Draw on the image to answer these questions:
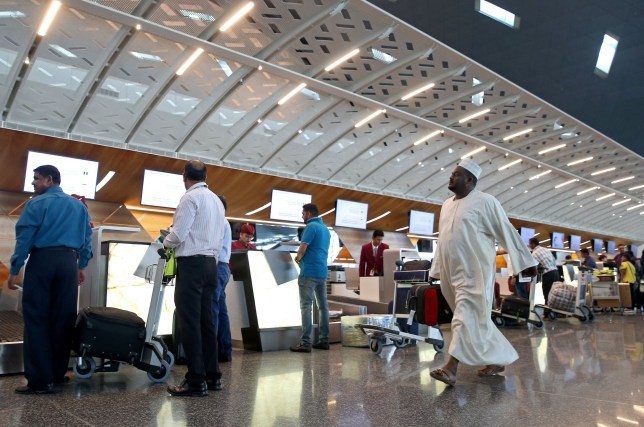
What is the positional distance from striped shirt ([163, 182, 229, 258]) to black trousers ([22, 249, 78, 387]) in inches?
35.3

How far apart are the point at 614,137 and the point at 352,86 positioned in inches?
510

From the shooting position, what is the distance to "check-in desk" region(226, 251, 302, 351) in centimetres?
736

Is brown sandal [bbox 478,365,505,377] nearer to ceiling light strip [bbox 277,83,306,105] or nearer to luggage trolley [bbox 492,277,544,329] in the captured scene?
luggage trolley [bbox 492,277,544,329]

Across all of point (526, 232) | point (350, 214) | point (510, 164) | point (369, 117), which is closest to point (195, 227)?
point (369, 117)

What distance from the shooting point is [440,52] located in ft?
46.2

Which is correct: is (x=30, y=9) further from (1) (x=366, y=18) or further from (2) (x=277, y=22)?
(1) (x=366, y=18)

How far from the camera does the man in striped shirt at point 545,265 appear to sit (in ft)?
42.5

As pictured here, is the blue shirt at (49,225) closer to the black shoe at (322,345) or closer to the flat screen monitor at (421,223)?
the black shoe at (322,345)

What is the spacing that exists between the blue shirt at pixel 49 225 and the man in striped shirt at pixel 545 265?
10.4 meters

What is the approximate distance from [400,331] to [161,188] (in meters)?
11.9

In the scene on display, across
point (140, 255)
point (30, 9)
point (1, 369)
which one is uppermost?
point (30, 9)

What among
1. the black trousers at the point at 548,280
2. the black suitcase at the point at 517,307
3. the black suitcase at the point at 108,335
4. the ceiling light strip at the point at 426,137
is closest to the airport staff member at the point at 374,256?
the black suitcase at the point at 517,307

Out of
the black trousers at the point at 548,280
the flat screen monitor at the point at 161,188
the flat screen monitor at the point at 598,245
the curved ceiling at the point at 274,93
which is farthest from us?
the flat screen monitor at the point at 598,245

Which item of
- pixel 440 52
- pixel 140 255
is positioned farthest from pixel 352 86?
pixel 140 255
